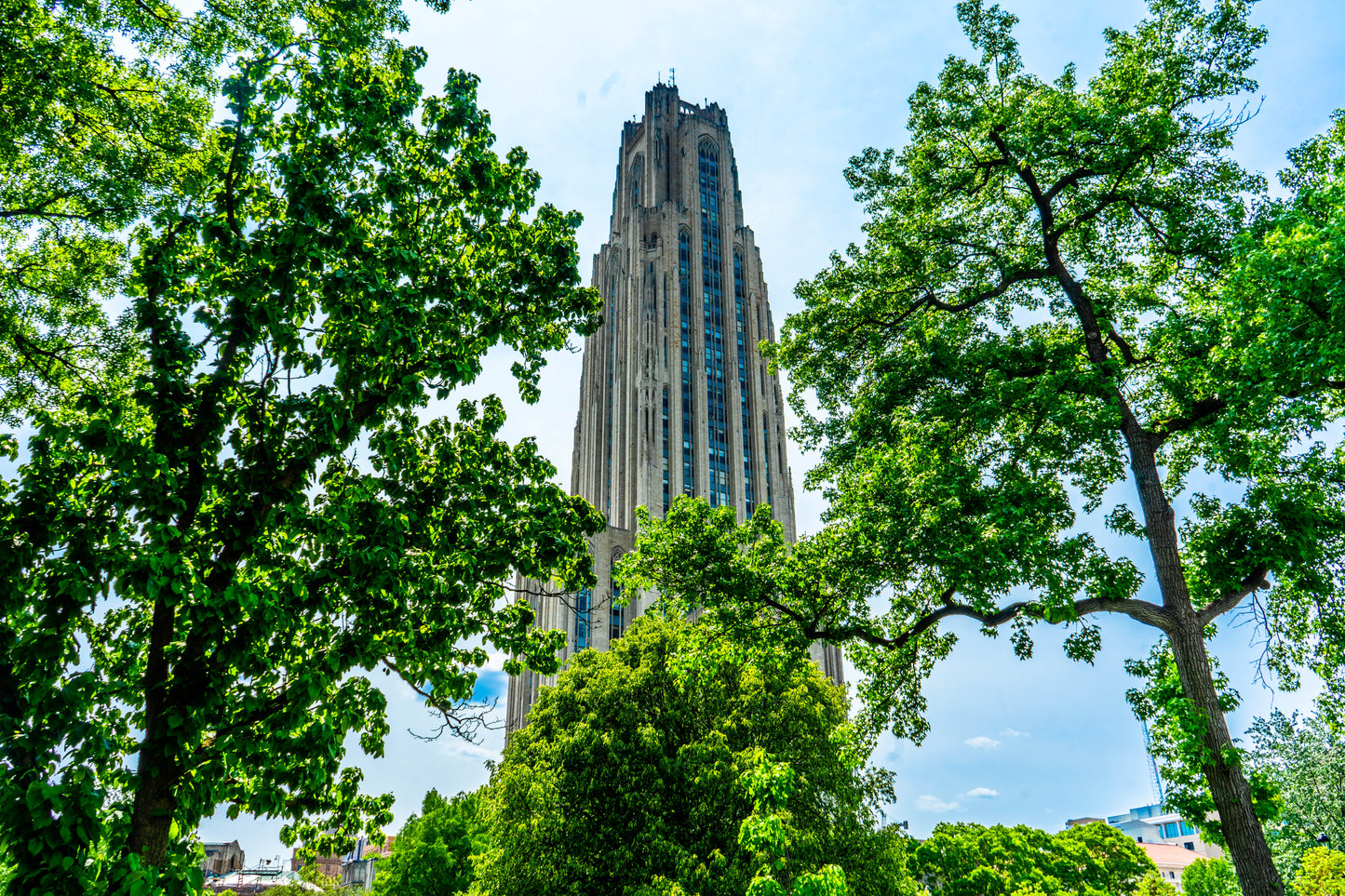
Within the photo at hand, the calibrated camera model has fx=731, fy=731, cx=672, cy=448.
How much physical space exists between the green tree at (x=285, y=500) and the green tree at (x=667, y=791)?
28.5ft

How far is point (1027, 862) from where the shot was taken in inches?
1172

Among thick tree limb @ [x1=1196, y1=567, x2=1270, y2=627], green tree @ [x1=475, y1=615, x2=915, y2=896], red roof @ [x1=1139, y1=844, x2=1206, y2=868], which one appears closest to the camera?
thick tree limb @ [x1=1196, y1=567, x2=1270, y2=627]

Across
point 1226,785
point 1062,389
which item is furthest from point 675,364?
point 1226,785

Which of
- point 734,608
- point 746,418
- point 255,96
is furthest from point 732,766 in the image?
point 746,418

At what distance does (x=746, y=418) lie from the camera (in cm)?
7706

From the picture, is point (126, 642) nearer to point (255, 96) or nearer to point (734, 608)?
point (255, 96)

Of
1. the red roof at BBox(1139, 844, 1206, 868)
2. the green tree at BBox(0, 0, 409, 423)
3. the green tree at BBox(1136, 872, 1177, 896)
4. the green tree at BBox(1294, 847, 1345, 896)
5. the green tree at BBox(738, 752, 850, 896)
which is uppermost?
the green tree at BBox(0, 0, 409, 423)

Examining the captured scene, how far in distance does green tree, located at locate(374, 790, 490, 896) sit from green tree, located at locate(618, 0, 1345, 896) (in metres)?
21.3

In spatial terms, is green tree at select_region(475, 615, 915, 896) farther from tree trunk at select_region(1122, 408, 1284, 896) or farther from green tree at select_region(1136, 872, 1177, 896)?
green tree at select_region(1136, 872, 1177, 896)

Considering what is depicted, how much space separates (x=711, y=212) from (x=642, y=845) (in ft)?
257

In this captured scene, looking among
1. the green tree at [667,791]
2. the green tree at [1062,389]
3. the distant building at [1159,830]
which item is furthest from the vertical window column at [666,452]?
the distant building at [1159,830]

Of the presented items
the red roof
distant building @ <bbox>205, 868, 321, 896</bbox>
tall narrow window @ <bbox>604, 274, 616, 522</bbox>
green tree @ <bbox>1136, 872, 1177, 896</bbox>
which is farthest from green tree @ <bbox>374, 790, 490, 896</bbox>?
the red roof

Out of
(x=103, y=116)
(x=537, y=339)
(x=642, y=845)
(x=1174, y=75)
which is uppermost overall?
(x=1174, y=75)

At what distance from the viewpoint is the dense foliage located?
2683cm
